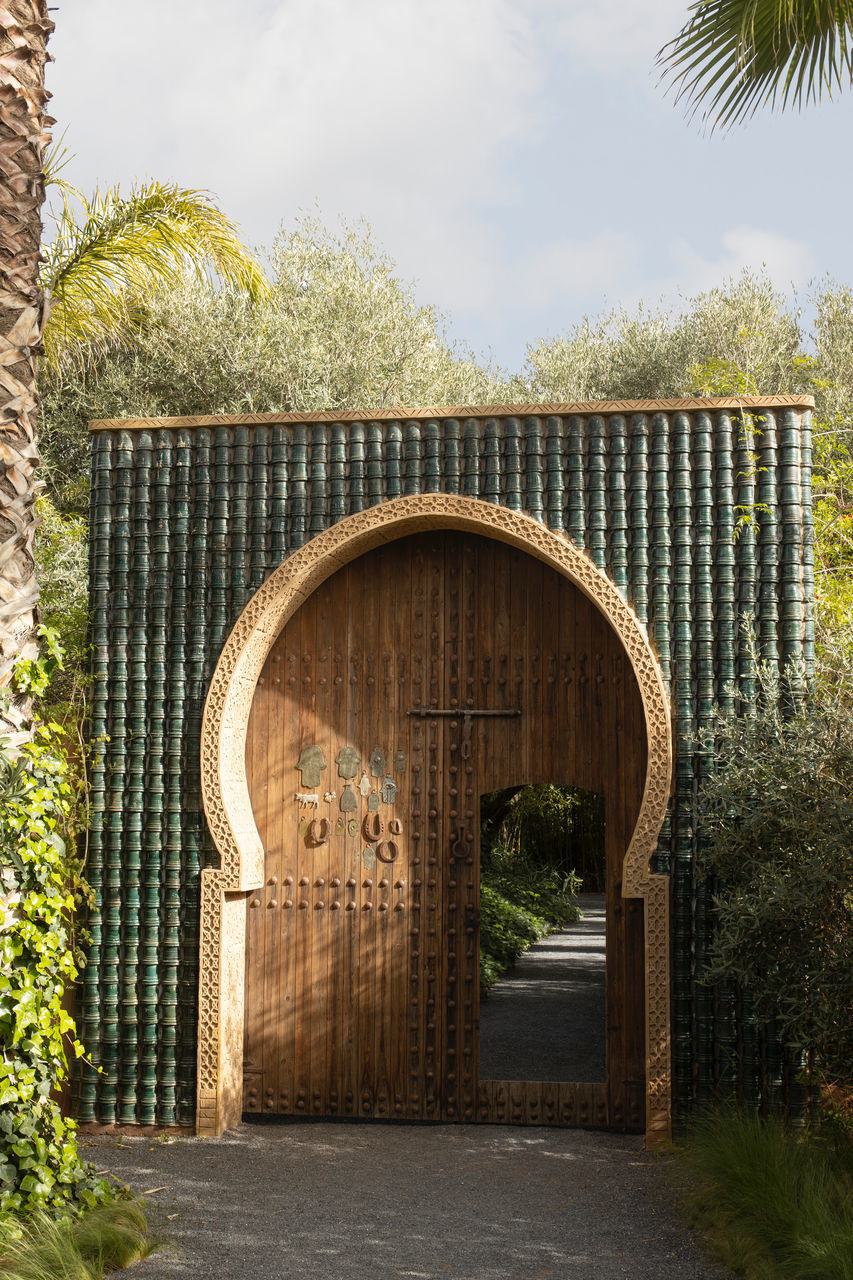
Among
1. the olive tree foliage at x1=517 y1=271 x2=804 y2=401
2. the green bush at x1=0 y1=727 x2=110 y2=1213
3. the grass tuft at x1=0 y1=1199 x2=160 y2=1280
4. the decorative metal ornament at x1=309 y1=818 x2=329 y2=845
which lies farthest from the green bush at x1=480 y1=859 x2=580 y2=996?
the olive tree foliage at x1=517 y1=271 x2=804 y2=401

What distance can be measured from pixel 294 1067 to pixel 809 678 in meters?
3.82

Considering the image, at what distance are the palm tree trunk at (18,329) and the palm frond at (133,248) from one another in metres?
4.73

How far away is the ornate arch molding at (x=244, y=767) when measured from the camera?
242 inches

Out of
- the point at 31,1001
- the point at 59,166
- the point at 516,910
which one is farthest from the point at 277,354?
the point at 31,1001

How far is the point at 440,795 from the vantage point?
693 cm

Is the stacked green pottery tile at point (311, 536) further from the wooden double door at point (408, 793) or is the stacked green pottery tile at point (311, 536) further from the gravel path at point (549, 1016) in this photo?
the gravel path at point (549, 1016)

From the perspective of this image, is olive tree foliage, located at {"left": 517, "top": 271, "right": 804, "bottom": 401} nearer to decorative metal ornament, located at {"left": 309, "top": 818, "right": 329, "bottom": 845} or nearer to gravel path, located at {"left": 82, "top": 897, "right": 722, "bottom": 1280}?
decorative metal ornament, located at {"left": 309, "top": 818, "right": 329, "bottom": 845}

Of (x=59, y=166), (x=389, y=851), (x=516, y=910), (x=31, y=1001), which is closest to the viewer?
(x=31, y=1001)

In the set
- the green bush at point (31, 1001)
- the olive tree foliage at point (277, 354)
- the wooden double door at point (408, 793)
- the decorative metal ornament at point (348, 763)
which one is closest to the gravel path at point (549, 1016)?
the wooden double door at point (408, 793)

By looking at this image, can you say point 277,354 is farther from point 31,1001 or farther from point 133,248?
point 31,1001

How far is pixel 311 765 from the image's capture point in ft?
23.0

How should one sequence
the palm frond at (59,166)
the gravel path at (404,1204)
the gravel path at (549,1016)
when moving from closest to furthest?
1. the gravel path at (404,1204)
2. the gravel path at (549,1016)
3. the palm frond at (59,166)

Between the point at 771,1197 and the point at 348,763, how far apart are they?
3390 mm

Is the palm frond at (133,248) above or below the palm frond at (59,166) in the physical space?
below
